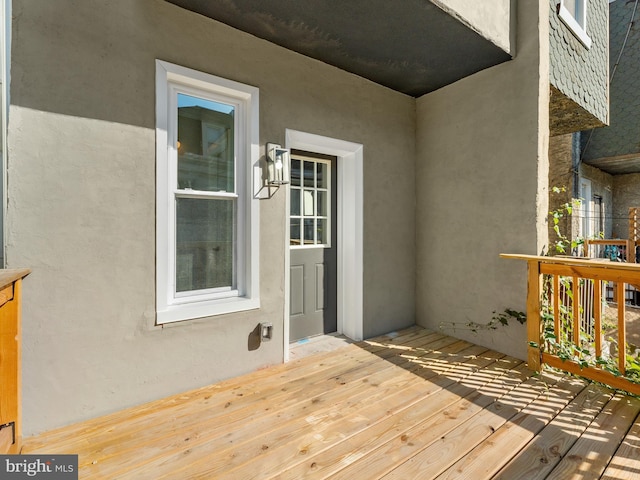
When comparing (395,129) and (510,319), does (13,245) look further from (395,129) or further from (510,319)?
(510,319)

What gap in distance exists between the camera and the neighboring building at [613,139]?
6.47 meters

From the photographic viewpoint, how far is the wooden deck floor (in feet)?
5.15

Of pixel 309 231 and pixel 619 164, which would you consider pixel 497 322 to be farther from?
pixel 619 164

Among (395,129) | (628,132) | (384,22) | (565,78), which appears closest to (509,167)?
(395,129)

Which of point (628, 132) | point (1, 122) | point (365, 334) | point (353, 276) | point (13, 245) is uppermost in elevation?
point (628, 132)

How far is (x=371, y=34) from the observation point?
2543 mm

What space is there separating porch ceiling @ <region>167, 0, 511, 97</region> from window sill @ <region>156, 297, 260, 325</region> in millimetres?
2198

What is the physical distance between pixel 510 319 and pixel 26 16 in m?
4.29

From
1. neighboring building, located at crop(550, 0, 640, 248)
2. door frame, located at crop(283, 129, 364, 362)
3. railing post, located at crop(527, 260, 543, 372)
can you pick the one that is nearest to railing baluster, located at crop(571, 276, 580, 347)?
railing post, located at crop(527, 260, 543, 372)

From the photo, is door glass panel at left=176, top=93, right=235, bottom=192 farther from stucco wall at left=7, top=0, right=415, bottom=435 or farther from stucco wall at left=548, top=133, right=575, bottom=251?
stucco wall at left=548, top=133, right=575, bottom=251

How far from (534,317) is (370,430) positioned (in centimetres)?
180

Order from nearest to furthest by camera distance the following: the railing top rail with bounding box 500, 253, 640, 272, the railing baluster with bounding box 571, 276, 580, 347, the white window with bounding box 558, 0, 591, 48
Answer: the railing top rail with bounding box 500, 253, 640, 272 < the railing baluster with bounding box 571, 276, 580, 347 < the white window with bounding box 558, 0, 591, 48

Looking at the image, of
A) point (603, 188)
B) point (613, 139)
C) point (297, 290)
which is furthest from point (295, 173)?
point (603, 188)

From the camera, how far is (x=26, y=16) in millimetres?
1779
